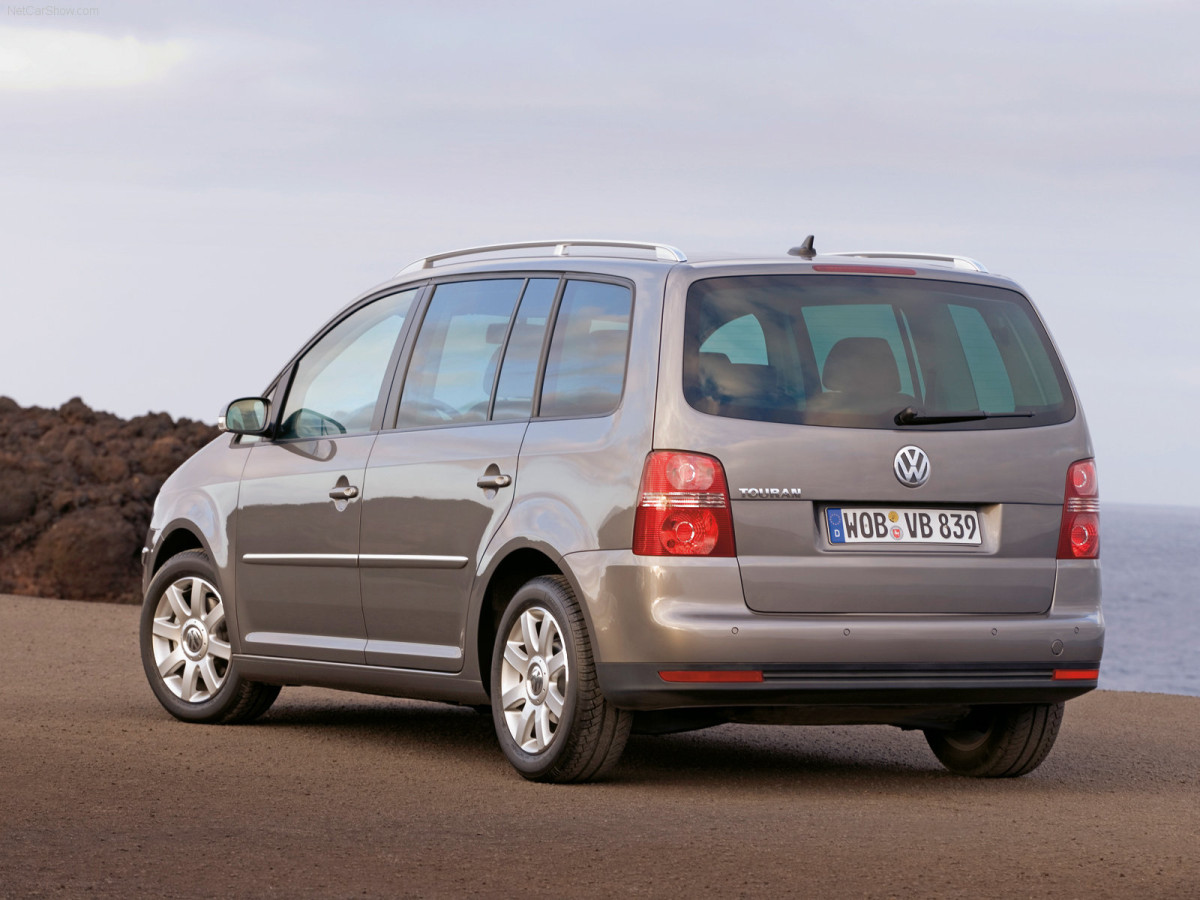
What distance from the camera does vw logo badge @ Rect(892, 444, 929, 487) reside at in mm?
7316

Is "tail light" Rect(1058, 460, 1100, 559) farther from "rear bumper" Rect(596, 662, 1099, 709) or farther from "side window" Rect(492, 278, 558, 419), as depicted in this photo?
"side window" Rect(492, 278, 558, 419)

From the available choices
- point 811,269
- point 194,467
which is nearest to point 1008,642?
point 811,269

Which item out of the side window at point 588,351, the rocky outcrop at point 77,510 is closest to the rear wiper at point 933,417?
the side window at point 588,351

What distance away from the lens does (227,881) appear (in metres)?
5.40

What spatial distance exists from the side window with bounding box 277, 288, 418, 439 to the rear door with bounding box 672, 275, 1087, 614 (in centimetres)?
196

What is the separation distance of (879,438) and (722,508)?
67cm

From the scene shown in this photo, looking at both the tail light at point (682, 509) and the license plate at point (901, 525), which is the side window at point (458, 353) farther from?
the license plate at point (901, 525)

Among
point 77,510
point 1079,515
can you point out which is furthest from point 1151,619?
point 1079,515

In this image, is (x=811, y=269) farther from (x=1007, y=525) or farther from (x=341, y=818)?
(x=341, y=818)

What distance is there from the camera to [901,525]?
7.33 m

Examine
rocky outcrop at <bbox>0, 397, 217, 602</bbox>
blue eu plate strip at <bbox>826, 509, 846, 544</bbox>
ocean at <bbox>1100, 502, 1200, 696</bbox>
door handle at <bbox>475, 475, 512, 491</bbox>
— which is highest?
door handle at <bbox>475, 475, 512, 491</bbox>

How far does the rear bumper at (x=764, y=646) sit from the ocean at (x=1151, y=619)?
21505 mm

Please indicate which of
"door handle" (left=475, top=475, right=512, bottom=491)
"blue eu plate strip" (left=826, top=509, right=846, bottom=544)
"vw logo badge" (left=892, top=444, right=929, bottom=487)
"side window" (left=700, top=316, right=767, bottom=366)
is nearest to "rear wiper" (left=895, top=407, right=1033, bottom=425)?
"vw logo badge" (left=892, top=444, right=929, bottom=487)

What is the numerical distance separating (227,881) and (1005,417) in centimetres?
359
